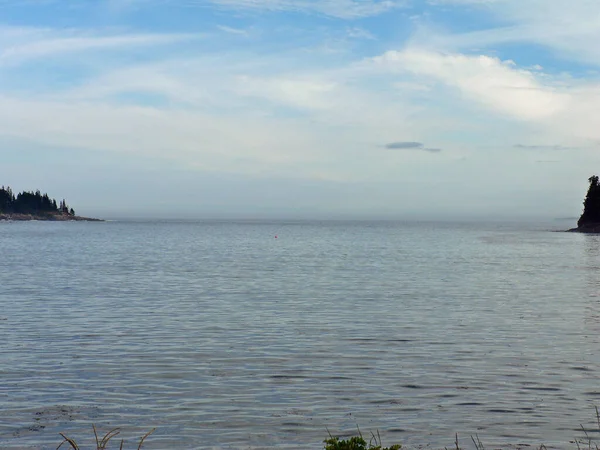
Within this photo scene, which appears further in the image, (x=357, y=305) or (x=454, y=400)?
(x=357, y=305)

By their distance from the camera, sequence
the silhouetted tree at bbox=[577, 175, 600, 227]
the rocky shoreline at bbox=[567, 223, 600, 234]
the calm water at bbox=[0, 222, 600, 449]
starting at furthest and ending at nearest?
the rocky shoreline at bbox=[567, 223, 600, 234] → the silhouetted tree at bbox=[577, 175, 600, 227] → the calm water at bbox=[0, 222, 600, 449]

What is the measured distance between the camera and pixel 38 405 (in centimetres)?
1535

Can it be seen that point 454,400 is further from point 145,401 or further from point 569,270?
point 569,270

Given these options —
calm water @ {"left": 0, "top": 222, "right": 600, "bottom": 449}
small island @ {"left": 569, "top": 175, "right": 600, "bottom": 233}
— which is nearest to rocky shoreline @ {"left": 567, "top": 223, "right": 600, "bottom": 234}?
small island @ {"left": 569, "top": 175, "right": 600, "bottom": 233}

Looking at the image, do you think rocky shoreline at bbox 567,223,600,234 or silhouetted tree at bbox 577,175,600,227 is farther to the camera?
rocky shoreline at bbox 567,223,600,234

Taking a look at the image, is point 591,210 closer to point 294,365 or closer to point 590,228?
point 590,228

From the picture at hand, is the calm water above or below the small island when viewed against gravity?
below

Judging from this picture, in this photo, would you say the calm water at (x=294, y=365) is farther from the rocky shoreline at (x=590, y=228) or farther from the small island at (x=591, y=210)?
the rocky shoreline at (x=590, y=228)

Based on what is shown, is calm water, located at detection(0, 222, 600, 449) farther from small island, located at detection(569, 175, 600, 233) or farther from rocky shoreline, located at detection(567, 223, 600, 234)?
rocky shoreline, located at detection(567, 223, 600, 234)

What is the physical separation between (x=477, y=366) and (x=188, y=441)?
9.81 m

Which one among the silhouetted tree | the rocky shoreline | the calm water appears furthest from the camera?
the rocky shoreline

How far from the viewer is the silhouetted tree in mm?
178750

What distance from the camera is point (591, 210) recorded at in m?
188

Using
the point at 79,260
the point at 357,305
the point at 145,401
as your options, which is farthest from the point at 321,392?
the point at 79,260
